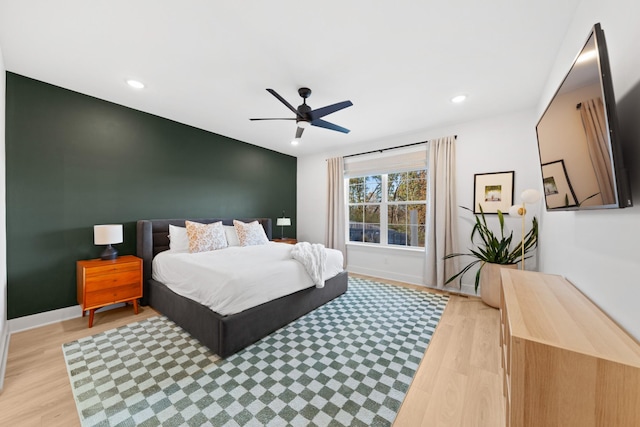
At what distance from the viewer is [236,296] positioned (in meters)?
2.11

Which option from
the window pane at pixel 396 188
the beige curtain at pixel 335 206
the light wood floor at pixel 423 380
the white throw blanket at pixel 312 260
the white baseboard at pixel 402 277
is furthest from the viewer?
the beige curtain at pixel 335 206

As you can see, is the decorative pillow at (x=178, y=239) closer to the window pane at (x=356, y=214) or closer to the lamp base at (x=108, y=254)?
the lamp base at (x=108, y=254)

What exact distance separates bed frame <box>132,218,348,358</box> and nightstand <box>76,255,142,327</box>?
0.23 metres

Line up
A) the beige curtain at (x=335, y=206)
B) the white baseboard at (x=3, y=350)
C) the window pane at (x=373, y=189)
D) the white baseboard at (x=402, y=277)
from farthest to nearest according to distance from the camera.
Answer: the beige curtain at (x=335, y=206) < the window pane at (x=373, y=189) < the white baseboard at (x=402, y=277) < the white baseboard at (x=3, y=350)

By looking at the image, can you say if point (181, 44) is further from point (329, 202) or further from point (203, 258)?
point (329, 202)

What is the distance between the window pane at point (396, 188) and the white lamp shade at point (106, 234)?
13.5 ft

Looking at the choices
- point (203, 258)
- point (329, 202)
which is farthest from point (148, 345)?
point (329, 202)

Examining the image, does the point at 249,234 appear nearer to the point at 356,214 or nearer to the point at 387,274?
the point at 356,214

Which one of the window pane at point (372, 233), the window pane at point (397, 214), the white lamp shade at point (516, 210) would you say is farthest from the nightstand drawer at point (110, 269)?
the white lamp shade at point (516, 210)

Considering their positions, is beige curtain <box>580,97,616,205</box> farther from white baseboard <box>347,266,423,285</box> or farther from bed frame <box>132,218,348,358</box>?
white baseboard <box>347,266,423,285</box>

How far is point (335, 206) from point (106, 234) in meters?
3.56

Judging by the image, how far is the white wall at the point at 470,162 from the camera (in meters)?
3.21

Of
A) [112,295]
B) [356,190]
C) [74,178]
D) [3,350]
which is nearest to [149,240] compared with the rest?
[112,295]

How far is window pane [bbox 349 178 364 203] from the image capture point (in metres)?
4.95
